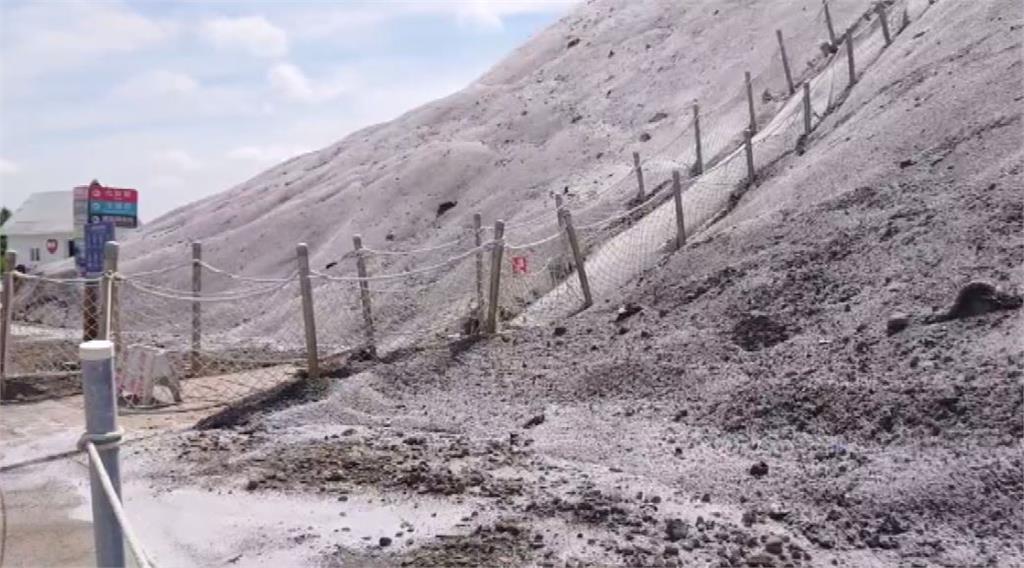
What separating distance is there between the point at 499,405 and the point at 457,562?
11.9 ft

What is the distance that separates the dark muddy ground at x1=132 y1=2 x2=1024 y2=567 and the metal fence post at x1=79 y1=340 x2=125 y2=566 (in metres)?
2.62

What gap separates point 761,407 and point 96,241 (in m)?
8.63

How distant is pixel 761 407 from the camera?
7273 mm

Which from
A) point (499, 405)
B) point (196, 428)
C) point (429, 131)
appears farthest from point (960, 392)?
point (429, 131)

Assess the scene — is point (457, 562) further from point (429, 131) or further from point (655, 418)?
point (429, 131)

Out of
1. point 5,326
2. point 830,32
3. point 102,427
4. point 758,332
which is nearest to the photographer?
point 102,427

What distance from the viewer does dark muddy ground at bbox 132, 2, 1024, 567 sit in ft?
18.4

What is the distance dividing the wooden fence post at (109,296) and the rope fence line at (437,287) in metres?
0.02

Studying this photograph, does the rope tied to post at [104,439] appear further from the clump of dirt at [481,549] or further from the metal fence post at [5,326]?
the metal fence post at [5,326]

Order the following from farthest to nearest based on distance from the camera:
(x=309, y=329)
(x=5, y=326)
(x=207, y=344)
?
(x=207, y=344) < (x=5, y=326) < (x=309, y=329)

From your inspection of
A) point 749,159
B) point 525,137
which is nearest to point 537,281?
point 749,159

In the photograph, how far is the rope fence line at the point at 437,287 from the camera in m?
11.1

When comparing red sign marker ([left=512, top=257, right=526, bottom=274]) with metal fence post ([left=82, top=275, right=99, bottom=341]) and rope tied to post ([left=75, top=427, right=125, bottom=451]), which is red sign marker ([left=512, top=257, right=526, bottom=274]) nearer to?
metal fence post ([left=82, top=275, right=99, bottom=341])

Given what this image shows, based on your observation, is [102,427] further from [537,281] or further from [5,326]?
[537,281]
